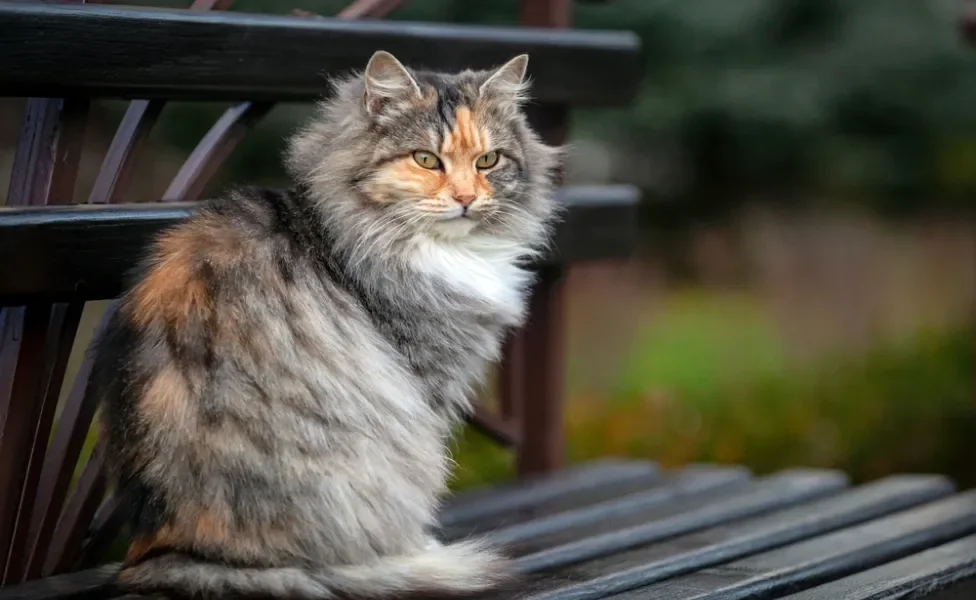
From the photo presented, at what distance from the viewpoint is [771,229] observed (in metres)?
6.39

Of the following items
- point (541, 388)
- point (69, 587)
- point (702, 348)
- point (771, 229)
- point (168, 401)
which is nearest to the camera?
point (168, 401)

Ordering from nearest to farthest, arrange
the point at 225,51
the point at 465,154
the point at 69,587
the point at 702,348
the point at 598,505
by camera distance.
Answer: the point at 69,587 → the point at 465,154 → the point at 225,51 → the point at 598,505 → the point at 702,348

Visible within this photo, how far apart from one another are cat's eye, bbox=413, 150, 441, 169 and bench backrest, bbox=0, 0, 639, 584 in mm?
411

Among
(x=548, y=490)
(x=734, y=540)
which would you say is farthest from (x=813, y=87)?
(x=734, y=540)

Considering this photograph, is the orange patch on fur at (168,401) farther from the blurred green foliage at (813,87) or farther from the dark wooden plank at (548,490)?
the blurred green foliage at (813,87)

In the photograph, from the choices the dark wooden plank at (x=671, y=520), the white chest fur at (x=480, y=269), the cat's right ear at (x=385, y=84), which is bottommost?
Result: the dark wooden plank at (x=671, y=520)

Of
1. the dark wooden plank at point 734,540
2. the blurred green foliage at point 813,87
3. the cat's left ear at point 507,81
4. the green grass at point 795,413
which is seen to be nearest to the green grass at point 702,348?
the green grass at point 795,413

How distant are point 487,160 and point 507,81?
0.20m

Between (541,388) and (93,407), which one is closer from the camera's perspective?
(93,407)

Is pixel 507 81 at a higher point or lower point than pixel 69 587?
higher

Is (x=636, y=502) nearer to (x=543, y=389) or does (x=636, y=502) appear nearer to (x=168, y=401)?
(x=543, y=389)

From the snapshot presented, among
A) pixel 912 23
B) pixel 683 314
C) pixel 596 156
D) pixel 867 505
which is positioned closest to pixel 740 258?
pixel 683 314

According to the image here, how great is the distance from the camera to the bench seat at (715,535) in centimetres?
217

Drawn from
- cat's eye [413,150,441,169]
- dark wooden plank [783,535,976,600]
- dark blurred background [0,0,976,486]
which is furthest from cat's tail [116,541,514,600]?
dark blurred background [0,0,976,486]
